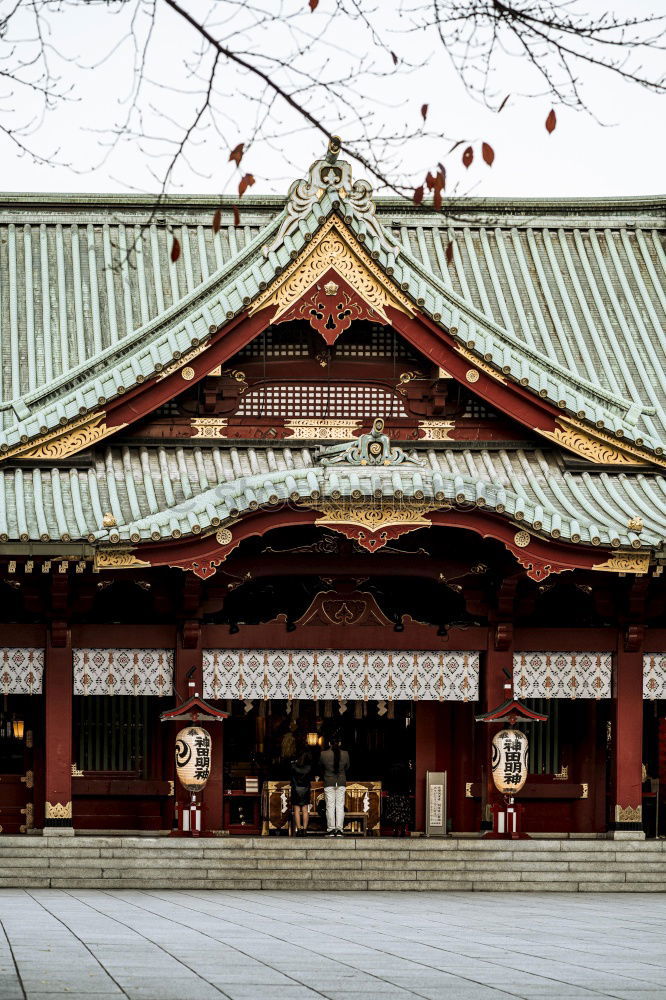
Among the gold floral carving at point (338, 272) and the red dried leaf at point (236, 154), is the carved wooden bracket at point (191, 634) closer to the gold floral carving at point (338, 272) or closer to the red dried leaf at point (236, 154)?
the gold floral carving at point (338, 272)

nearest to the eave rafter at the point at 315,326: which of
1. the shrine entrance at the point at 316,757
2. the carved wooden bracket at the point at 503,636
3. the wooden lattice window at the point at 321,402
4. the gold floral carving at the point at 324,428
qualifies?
the wooden lattice window at the point at 321,402

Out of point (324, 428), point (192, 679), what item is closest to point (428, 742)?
point (192, 679)

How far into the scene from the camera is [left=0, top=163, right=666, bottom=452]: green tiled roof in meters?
24.4

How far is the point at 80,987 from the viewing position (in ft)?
38.9

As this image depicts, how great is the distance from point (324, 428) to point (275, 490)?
3739 mm

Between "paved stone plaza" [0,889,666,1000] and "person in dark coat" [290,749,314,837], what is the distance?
393cm

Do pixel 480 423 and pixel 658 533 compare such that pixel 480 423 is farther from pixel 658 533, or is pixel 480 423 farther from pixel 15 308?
pixel 15 308

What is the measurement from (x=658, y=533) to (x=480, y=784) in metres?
4.65

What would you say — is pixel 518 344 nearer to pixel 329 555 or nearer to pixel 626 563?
pixel 626 563

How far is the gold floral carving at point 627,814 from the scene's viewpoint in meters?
24.0

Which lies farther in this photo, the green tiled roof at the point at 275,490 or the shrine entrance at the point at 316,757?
the shrine entrance at the point at 316,757

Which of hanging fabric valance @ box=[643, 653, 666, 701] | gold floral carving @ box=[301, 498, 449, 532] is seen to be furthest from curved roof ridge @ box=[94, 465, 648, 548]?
hanging fabric valance @ box=[643, 653, 666, 701]

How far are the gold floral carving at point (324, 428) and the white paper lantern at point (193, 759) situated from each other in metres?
5.07

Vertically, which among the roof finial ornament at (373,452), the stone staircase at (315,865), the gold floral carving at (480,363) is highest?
the gold floral carving at (480,363)
